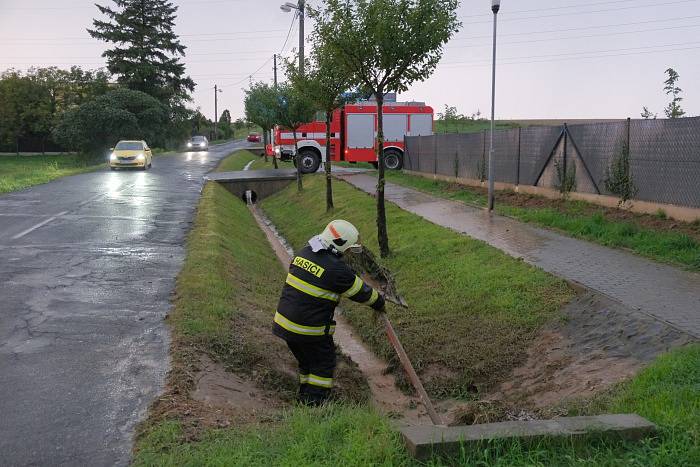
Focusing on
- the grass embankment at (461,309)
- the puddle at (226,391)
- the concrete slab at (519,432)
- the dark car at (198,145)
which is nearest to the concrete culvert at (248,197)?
the grass embankment at (461,309)

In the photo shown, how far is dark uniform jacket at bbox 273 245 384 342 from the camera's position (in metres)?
5.27

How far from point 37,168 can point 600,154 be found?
130 ft

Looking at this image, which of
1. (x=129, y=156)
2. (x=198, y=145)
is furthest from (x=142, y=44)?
(x=129, y=156)

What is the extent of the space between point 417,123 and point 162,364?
24.1m

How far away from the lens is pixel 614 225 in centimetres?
1064

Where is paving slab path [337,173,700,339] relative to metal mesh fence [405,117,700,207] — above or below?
below

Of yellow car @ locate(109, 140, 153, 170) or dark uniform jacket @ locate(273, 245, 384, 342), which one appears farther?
yellow car @ locate(109, 140, 153, 170)

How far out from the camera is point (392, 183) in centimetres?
2323

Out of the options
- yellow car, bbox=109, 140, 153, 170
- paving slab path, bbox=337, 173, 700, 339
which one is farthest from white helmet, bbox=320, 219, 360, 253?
yellow car, bbox=109, 140, 153, 170

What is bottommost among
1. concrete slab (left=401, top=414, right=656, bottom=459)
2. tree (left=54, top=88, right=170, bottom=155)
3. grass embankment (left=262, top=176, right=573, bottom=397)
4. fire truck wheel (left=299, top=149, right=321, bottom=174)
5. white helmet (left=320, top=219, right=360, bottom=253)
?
grass embankment (left=262, top=176, right=573, bottom=397)

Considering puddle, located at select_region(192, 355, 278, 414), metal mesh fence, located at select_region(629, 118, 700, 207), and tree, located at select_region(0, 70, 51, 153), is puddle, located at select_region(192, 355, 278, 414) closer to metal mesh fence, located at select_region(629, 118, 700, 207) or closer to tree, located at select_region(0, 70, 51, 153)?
metal mesh fence, located at select_region(629, 118, 700, 207)

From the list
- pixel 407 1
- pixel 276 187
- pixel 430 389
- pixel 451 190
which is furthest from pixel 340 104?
pixel 430 389

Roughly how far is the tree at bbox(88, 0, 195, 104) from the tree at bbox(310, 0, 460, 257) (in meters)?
56.9

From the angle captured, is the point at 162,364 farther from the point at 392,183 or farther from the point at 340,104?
the point at 392,183
